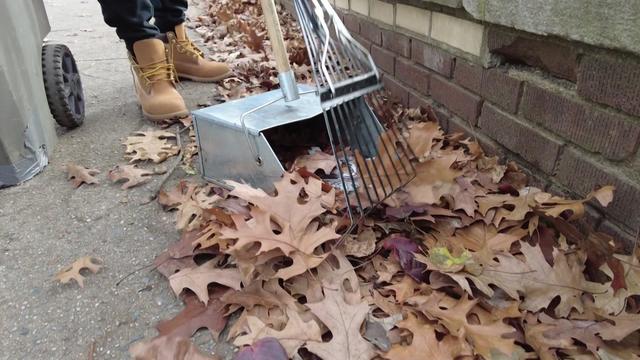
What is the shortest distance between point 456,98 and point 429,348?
99cm

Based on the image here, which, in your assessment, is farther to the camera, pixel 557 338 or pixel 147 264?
pixel 147 264

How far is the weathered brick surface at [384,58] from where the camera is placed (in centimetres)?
205

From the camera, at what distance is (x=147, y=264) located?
1349 millimetres

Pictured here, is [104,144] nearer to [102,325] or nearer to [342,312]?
[102,325]

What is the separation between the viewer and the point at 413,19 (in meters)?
1.80

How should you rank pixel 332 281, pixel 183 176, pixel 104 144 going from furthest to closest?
pixel 104 144 < pixel 183 176 < pixel 332 281

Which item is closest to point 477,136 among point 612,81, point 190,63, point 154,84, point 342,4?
point 612,81

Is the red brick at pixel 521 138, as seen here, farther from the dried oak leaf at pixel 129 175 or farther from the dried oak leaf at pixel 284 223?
the dried oak leaf at pixel 129 175

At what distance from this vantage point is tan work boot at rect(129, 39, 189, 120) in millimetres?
2201

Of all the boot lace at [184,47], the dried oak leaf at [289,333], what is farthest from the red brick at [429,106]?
the boot lace at [184,47]

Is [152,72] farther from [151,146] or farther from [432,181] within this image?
[432,181]

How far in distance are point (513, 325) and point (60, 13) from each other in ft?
18.7

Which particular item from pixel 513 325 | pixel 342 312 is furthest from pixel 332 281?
pixel 513 325

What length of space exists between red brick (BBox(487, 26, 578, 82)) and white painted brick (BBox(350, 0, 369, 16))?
36.5 inches
